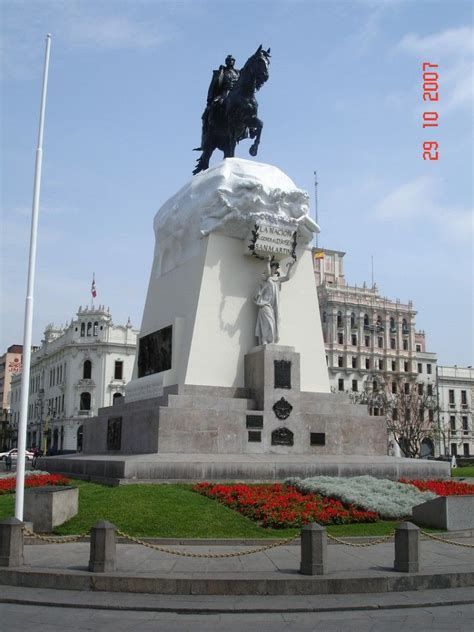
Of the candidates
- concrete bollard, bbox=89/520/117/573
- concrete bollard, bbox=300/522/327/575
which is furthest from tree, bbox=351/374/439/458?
concrete bollard, bbox=89/520/117/573

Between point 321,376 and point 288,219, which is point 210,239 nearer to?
point 288,219

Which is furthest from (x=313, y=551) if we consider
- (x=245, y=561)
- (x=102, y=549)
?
(x=102, y=549)

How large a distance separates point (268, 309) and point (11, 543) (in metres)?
11.6

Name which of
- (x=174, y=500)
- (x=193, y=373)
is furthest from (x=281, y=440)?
(x=174, y=500)

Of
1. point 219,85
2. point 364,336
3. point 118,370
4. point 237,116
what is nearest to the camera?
point 237,116

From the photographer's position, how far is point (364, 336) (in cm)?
8156

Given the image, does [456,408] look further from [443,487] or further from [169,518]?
[169,518]

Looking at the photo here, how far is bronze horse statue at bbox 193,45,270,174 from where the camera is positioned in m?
23.0

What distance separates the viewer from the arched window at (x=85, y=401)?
3034 inches

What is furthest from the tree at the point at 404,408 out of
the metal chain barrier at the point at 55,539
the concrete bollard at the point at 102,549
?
the concrete bollard at the point at 102,549

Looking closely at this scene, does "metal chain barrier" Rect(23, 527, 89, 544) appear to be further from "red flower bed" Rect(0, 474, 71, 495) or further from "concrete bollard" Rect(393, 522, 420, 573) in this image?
"red flower bed" Rect(0, 474, 71, 495)

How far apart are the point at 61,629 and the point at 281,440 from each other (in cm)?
1192

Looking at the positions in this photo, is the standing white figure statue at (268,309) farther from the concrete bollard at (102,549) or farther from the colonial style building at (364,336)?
the colonial style building at (364,336)

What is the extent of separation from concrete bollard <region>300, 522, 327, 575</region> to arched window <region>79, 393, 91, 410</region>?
6970 cm
